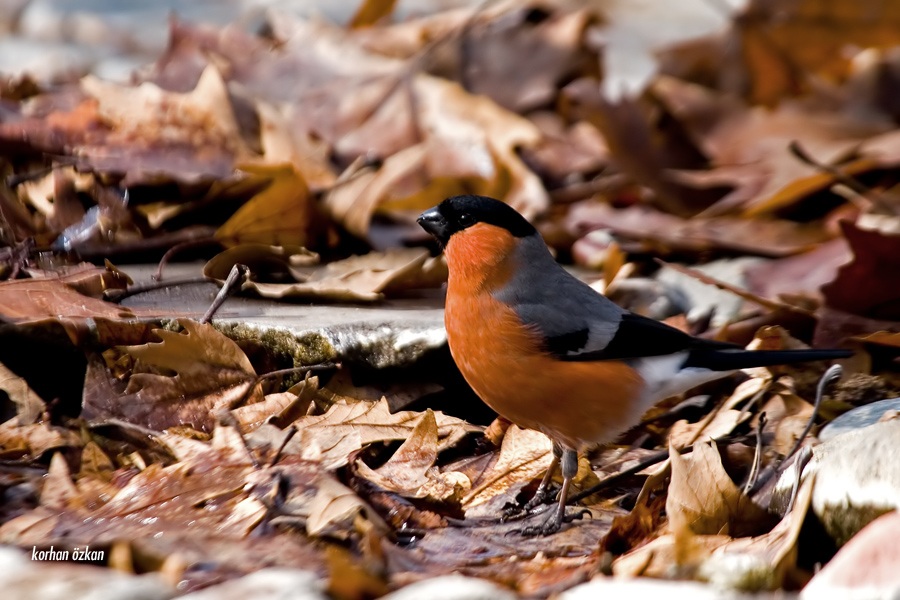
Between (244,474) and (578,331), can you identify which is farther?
(578,331)

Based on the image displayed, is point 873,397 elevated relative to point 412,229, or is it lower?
lower

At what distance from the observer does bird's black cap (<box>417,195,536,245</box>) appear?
154 inches

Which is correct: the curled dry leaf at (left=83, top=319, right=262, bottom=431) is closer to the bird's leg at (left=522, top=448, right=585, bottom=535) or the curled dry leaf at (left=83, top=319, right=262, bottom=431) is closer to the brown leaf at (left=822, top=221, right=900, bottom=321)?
the bird's leg at (left=522, top=448, right=585, bottom=535)

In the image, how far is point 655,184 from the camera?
600 cm

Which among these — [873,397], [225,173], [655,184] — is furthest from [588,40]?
[873,397]

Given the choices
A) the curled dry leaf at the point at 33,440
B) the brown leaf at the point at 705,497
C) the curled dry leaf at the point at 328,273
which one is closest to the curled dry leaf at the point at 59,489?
the curled dry leaf at the point at 33,440

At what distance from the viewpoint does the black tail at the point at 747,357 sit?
11.7ft

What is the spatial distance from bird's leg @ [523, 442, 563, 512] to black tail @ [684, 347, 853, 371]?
52 cm

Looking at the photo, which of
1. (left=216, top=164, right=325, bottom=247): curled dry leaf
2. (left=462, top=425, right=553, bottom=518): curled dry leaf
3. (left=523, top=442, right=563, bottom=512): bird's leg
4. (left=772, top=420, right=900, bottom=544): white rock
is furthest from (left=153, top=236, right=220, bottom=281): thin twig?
(left=772, top=420, right=900, bottom=544): white rock

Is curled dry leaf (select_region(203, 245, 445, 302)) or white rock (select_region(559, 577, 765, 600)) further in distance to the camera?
curled dry leaf (select_region(203, 245, 445, 302))

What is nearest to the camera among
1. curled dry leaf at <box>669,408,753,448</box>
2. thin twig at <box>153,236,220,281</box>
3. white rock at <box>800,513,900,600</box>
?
white rock at <box>800,513,900,600</box>

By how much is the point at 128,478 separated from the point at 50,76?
4.52 meters

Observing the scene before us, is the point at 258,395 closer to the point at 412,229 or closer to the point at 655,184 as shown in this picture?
the point at 412,229

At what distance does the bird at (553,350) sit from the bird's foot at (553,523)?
2 cm
